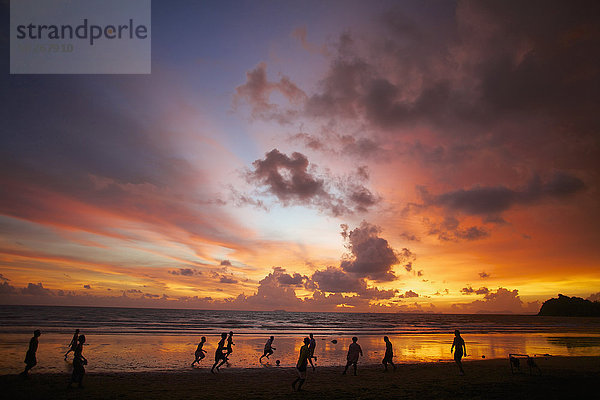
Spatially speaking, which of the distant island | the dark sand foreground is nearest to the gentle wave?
the dark sand foreground

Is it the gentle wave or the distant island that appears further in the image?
the distant island

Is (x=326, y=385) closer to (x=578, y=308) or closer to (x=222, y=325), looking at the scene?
(x=222, y=325)

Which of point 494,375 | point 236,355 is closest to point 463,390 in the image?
point 494,375

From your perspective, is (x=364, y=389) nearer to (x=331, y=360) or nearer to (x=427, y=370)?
(x=427, y=370)

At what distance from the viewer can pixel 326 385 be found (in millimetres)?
15445

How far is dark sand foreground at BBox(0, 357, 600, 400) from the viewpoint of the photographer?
13.2 metres

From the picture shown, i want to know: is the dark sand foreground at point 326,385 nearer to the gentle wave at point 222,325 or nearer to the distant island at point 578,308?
the gentle wave at point 222,325

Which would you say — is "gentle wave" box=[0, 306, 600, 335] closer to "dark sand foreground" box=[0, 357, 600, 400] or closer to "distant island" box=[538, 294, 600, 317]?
"dark sand foreground" box=[0, 357, 600, 400]

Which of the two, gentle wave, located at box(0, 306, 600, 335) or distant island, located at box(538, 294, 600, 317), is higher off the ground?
gentle wave, located at box(0, 306, 600, 335)

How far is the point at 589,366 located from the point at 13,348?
40855mm

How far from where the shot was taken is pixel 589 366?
20.5m

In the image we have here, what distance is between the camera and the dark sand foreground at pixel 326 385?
43.5 feet

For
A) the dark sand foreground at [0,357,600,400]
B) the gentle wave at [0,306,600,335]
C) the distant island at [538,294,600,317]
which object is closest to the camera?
the dark sand foreground at [0,357,600,400]

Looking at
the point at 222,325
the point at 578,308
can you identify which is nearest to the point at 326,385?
the point at 222,325
